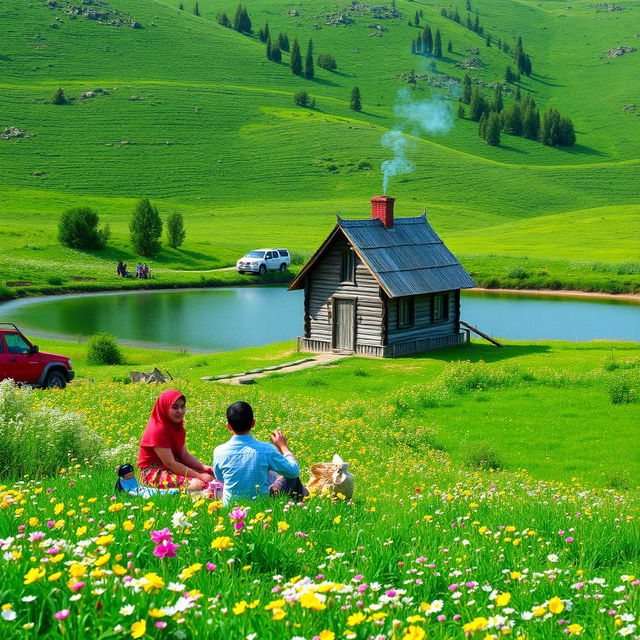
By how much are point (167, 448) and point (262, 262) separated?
76491 millimetres

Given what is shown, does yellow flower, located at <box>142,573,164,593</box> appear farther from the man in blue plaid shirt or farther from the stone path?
the stone path

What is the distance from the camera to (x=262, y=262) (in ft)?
284

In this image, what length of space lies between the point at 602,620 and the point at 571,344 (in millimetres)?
42871

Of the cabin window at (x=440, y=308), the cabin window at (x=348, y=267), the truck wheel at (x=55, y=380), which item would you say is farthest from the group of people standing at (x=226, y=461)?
the cabin window at (x=440, y=308)

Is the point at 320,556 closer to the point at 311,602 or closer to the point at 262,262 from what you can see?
the point at 311,602

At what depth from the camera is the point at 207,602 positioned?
15.9ft

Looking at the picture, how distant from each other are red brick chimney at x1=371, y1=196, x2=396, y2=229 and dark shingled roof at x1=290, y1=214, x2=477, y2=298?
0.99 feet

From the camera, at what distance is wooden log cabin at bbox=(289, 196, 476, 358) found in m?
42.5

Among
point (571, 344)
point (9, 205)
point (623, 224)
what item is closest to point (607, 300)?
point (571, 344)

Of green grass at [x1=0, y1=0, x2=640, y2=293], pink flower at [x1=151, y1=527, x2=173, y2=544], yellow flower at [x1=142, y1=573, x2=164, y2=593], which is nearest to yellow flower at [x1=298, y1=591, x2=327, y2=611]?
yellow flower at [x1=142, y1=573, x2=164, y2=593]

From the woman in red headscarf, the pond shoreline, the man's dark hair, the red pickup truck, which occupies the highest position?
the pond shoreline

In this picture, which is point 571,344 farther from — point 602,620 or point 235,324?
point 602,620

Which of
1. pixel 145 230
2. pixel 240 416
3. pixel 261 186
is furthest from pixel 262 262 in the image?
pixel 261 186

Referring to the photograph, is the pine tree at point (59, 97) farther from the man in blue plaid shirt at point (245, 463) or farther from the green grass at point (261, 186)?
the man in blue plaid shirt at point (245, 463)
